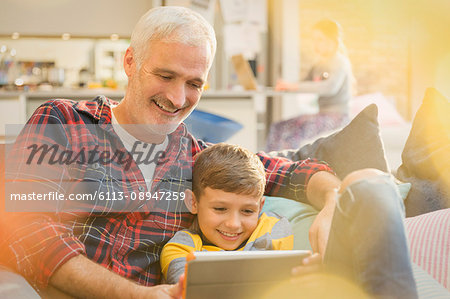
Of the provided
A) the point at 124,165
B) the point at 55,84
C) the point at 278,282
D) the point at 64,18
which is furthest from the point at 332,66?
the point at 278,282

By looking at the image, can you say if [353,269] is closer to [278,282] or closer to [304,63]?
[278,282]

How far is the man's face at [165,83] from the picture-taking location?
92 cm

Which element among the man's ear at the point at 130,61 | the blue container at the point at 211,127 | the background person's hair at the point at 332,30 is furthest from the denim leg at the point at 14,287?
the background person's hair at the point at 332,30

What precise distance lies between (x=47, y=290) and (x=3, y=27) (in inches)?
103

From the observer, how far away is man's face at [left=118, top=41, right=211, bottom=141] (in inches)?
36.2

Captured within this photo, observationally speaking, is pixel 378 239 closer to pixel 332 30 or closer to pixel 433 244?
pixel 433 244

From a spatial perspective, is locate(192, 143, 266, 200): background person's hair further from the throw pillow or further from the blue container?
the blue container

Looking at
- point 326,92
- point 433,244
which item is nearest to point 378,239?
point 433,244

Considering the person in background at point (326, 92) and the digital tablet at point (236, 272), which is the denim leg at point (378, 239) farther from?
the person in background at point (326, 92)

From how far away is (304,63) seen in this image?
4512 millimetres

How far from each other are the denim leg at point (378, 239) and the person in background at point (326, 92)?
2.30 metres

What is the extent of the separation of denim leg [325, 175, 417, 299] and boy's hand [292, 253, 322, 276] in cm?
7

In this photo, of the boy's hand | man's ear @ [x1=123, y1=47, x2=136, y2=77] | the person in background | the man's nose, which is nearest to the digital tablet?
the boy's hand

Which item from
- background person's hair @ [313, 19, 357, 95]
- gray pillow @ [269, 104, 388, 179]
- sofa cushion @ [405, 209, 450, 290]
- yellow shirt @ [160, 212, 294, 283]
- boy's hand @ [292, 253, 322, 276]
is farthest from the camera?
background person's hair @ [313, 19, 357, 95]
